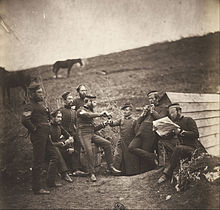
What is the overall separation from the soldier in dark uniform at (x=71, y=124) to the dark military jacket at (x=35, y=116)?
0.27 metres

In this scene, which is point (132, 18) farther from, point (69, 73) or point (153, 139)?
point (153, 139)

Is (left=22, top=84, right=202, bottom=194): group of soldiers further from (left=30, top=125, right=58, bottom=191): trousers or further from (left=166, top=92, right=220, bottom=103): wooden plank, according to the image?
(left=166, top=92, right=220, bottom=103): wooden plank

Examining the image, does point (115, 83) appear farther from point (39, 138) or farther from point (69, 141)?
point (39, 138)

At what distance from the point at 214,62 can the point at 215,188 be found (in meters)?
1.97

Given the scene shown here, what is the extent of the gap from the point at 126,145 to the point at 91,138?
1.84ft

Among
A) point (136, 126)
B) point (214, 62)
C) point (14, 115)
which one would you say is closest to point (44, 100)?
point (14, 115)

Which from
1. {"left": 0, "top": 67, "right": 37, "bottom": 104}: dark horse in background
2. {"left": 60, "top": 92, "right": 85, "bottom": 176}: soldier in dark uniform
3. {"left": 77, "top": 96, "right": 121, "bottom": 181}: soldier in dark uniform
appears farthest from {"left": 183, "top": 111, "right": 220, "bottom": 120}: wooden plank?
{"left": 0, "top": 67, "right": 37, "bottom": 104}: dark horse in background

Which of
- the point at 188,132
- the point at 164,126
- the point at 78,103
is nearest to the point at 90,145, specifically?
the point at 78,103

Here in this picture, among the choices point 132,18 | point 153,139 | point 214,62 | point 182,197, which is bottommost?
point 182,197

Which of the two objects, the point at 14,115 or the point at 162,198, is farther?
the point at 14,115

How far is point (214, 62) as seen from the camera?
636 centimetres

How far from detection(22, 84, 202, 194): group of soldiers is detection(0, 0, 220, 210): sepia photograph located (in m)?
0.02

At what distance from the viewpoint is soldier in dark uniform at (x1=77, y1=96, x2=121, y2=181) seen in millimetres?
6230

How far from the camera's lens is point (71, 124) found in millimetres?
6340
